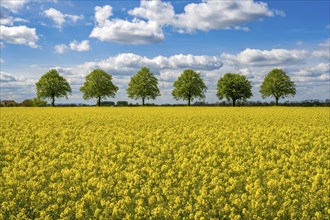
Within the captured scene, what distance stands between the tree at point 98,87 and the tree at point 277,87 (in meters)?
34.7

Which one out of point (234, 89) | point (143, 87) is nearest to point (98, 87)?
point (143, 87)

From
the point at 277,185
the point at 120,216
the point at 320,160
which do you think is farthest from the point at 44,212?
the point at 320,160

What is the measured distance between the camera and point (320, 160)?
1300 centimetres

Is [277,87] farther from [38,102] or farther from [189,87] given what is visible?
[38,102]

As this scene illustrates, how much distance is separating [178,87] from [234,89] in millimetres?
13081

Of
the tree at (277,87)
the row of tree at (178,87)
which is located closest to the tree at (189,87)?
the row of tree at (178,87)

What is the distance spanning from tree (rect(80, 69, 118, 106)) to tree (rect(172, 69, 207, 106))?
14515mm

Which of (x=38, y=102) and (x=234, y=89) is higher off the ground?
(x=234, y=89)

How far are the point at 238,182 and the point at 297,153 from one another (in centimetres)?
538

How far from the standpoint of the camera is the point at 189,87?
90875 mm

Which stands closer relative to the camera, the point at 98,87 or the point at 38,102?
the point at 98,87

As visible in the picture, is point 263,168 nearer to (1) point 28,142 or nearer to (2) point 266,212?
(2) point 266,212

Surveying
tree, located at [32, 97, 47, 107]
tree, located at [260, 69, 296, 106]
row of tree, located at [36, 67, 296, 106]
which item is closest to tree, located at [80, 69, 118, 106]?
row of tree, located at [36, 67, 296, 106]

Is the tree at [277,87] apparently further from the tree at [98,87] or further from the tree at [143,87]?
the tree at [98,87]
